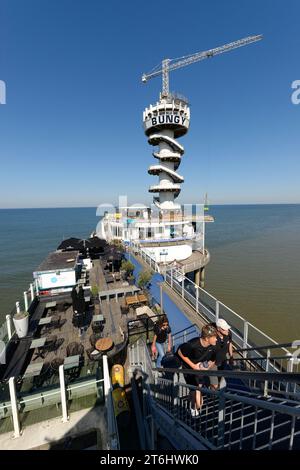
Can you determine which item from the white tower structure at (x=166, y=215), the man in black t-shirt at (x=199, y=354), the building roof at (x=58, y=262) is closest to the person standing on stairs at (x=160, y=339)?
the man in black t-shirt at (x=199, y=354)

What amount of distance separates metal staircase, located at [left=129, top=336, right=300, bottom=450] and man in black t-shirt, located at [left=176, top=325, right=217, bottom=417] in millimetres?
205

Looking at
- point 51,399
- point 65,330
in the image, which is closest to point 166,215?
point 65,330

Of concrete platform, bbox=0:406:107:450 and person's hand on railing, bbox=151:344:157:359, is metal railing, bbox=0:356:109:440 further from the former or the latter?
person's hand on railing, bbox=151:344:157:359

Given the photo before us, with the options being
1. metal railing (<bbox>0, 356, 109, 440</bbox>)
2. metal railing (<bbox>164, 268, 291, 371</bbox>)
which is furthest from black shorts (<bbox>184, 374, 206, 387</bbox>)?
metal railing (<bbox>0, 356, 109, 440</bbox>)

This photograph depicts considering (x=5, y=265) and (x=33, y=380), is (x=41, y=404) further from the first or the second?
(x=5, y=265)

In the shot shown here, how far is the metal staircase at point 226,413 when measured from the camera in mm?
2389

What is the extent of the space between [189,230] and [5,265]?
36.3m

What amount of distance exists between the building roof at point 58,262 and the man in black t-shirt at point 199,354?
11832 millimetres

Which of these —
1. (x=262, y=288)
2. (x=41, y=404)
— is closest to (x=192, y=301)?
(x=41, y=404)

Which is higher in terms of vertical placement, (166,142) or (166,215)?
(166,142)

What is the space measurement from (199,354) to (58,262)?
14014mm

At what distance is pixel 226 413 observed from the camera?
402 centimetres

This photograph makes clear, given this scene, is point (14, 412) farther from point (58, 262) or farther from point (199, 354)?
point (58, 262)

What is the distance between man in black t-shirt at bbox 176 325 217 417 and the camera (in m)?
4.14
